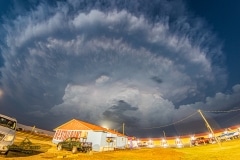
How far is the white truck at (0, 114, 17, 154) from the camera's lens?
13.0 meters

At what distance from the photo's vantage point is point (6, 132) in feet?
45.6

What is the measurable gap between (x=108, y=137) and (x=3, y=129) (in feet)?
99.4

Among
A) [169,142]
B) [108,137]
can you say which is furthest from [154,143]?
[108,137]

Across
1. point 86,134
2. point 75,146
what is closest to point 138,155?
point 75,146

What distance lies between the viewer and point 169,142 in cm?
6594

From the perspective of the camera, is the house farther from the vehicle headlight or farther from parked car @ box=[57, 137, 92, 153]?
the vehicle headlight

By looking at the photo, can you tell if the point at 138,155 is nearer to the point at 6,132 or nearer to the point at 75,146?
the point at 75,146

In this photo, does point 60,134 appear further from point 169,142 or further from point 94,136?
point 169,142

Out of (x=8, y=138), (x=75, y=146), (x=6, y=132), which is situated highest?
(x=75, y=146)

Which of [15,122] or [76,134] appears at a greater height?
[76,134]

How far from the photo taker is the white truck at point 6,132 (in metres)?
13.0

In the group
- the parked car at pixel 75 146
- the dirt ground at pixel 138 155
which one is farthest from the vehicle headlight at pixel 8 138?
the parked car at pixel 75 146

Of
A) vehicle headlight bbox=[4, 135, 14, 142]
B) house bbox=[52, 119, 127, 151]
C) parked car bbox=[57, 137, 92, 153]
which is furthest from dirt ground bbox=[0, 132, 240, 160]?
house bbox=[52, 119, 127, 151]

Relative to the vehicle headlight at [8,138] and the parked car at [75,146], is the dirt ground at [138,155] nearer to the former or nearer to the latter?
the parked car at [75,146]
